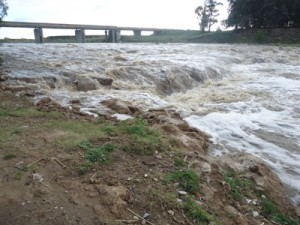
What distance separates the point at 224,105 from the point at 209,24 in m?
52.2

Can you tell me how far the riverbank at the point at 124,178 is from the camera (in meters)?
3.36

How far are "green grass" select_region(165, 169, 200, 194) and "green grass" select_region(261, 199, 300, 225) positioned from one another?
91cm

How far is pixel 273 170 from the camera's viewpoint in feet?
17.1

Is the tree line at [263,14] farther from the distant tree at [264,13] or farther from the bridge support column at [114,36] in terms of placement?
the bridge support column at [114,36]

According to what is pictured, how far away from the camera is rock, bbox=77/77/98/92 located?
9633mm

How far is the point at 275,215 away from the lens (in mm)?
3947

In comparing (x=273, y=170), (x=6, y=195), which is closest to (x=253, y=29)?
(x=273, y=170)

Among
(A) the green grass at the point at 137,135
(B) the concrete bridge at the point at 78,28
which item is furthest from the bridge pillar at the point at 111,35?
(A) the green grass at the point at 137,135

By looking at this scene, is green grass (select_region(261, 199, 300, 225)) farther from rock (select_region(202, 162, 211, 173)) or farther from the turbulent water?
rock (select_region(202, 162, 211, 173))

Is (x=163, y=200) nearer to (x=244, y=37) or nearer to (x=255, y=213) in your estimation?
(x=255, y=213)

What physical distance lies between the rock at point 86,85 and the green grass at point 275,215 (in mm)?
6715

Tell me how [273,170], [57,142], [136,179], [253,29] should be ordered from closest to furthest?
[136,179] → [57,142] → [273,170] → [253,29]

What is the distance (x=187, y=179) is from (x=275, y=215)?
46.4 inches

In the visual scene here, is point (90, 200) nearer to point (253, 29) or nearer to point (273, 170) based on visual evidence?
point (273, 170)
